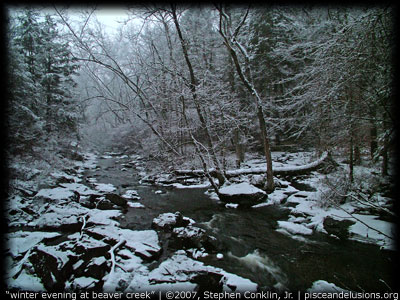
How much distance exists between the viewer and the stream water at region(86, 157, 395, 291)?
3988 millimetres

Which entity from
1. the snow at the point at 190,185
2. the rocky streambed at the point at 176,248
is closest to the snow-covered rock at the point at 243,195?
the rocky streambed at the point at 176,248

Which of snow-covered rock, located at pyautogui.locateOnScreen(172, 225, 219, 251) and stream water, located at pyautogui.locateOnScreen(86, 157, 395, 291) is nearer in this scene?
stream water, located at pyautogui.locateOnScreen(86, 157, 395, 291)

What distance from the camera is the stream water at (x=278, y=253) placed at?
13.1 ft

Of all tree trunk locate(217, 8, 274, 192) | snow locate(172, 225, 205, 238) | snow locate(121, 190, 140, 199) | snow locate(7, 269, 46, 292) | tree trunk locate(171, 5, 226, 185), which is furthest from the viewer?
snow locate(121, 190, 140, 199)

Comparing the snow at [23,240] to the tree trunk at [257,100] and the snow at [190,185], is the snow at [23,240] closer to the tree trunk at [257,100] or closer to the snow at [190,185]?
the snow at [190,185]

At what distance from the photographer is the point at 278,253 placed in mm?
4980

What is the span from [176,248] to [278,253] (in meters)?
2.76

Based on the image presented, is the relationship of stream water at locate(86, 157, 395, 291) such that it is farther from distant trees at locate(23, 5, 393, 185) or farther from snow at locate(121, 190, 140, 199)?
distant trees at locate(23, 5, 393, 185)

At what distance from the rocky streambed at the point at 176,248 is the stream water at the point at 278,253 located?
0.08ft

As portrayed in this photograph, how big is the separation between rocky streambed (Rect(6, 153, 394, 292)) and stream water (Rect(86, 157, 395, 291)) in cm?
2

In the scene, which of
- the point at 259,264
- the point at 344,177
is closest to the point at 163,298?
the point at 259,264

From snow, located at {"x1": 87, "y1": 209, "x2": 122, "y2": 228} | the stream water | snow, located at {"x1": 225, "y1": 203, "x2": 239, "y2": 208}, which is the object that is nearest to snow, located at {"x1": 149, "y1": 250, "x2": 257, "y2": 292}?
the stream water

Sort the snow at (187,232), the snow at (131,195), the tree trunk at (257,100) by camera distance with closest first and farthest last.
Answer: the snow at (187,232)
the tree trunk at (257,100)
the snow at (131,195)

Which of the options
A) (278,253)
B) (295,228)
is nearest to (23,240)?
(278,253)
